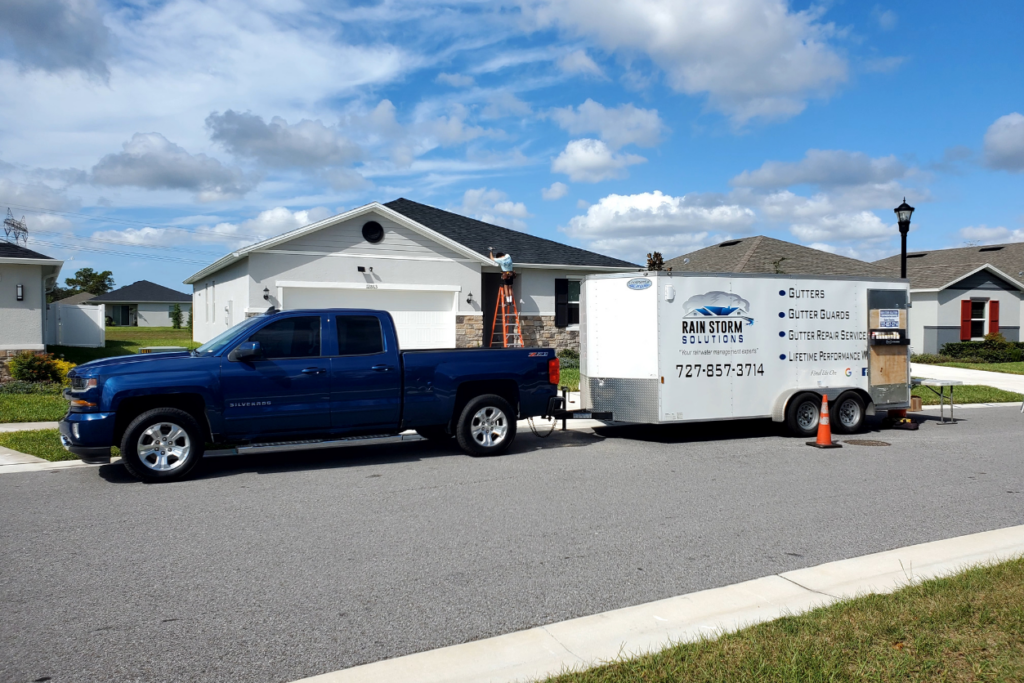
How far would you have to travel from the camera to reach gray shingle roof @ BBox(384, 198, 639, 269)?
2477 centimetres

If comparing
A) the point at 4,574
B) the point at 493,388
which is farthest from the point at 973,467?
the point at 4,574

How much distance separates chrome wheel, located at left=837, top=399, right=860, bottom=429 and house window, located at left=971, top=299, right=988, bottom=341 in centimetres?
2278

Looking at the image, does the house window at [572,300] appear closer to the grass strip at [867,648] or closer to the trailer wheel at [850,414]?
the trailer wheel at [850,414]

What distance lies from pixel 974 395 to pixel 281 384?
16.6 meters

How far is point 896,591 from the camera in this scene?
5.21 m

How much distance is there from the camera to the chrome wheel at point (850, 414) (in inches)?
516

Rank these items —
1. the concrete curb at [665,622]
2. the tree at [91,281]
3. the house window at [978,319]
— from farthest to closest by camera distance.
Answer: the tree at [91,281] → the house window at [978,319] → the concrete curb at [665,622]

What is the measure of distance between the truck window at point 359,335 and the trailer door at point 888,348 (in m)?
8.24

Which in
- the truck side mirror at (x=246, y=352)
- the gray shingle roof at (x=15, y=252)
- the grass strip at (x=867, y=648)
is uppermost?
the gray shingle roof at (x=15, y=252)

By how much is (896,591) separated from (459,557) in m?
3.08

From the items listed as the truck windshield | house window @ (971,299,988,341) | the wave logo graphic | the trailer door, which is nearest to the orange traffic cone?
the wave logo graphic

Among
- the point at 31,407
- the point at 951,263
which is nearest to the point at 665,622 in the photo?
the point at 31,407

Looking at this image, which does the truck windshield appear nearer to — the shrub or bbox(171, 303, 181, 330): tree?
the shrub

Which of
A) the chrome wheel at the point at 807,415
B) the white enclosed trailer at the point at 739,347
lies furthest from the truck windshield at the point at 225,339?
the chrome wheel at the point at 807,415
